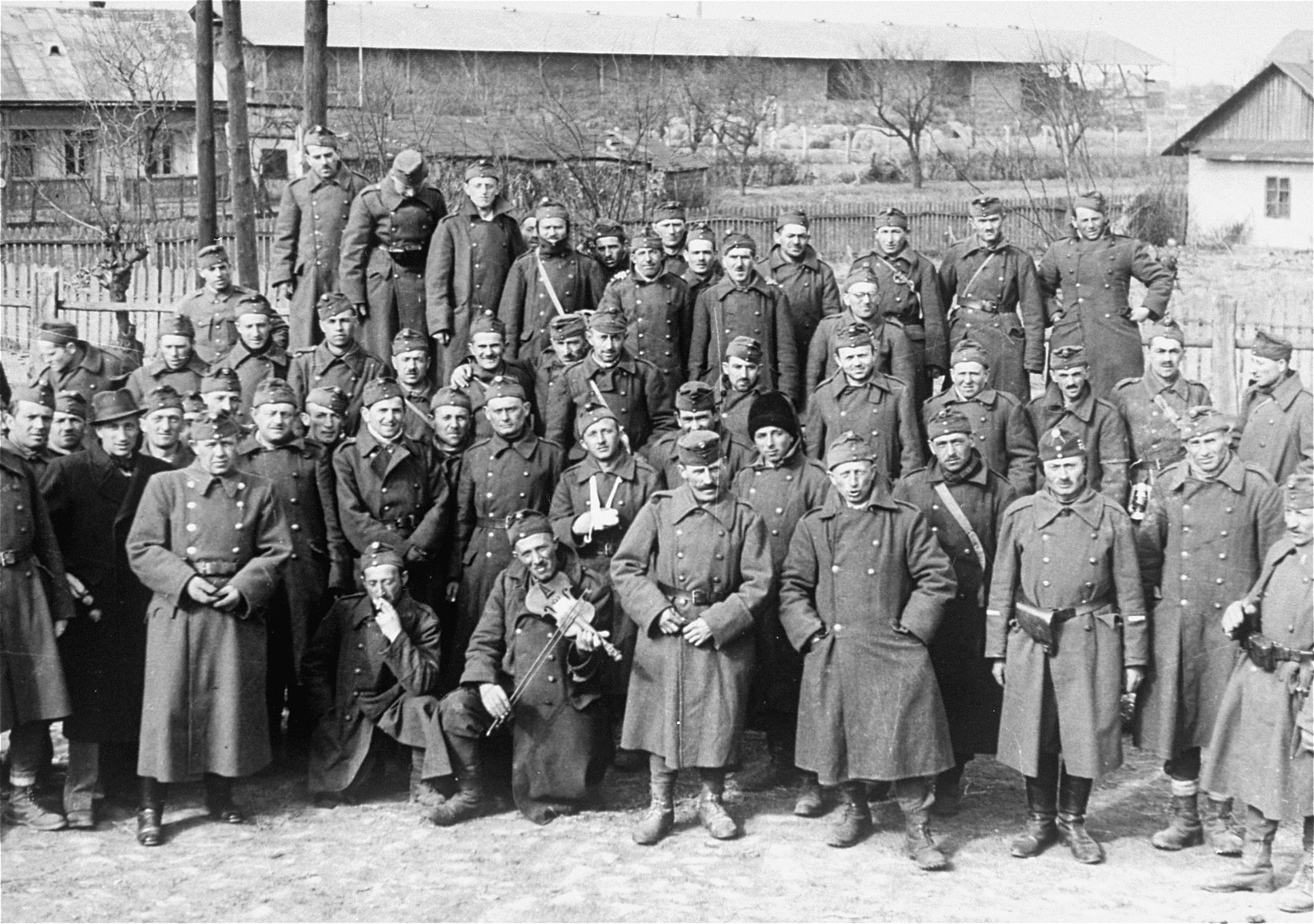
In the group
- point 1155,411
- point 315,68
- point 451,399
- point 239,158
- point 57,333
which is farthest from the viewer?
point 239,158

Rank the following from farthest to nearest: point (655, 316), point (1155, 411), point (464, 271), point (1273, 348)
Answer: point (464, 271) < point (655, 316) < point (1273, 348) < point (1155, 411)

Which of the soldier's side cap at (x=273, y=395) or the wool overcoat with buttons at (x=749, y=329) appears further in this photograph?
the wool overcoat with buttons at (x=749, y=329)

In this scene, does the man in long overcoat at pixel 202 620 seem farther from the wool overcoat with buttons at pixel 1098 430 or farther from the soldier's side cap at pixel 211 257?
the wool overcoat with buttons at pixel 1098 430

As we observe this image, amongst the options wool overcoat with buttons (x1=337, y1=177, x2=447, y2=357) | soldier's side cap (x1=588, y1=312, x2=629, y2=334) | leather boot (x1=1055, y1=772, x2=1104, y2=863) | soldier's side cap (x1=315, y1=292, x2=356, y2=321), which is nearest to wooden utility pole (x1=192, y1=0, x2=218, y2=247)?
wool overcoat with buttons (x1=337, y1=177, x2=447, y2=357)

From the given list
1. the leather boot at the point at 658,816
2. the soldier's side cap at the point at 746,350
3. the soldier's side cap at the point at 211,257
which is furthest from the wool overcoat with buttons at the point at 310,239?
the leather boot at the point at 658,816

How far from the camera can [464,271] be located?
9914 mm

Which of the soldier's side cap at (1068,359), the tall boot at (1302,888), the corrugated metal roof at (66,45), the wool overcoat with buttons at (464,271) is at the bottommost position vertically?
the tall boot at (1302,888)

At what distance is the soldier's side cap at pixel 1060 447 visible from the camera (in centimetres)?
699

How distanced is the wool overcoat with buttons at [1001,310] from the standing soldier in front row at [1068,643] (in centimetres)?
291

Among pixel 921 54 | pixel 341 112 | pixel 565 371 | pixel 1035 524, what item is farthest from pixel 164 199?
pixel 1035 524

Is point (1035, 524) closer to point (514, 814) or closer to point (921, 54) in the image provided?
point (514, 814)

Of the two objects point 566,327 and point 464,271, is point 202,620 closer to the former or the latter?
point 566,327

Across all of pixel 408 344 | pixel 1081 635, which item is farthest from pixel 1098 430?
pixel 408 344

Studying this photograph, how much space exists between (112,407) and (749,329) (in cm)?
Result: 377
